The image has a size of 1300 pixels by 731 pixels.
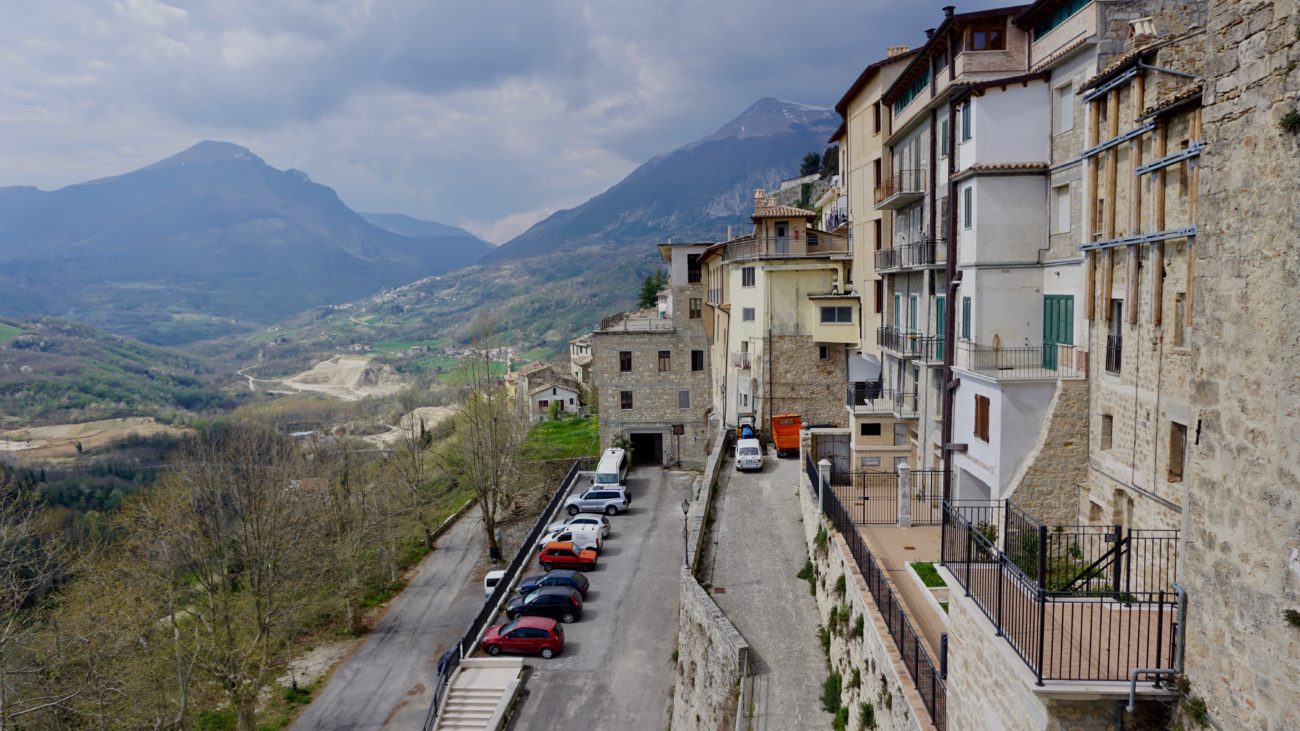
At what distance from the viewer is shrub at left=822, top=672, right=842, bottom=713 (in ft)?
49.5

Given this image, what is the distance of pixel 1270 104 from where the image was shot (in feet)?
18.4

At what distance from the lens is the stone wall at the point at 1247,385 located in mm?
5398

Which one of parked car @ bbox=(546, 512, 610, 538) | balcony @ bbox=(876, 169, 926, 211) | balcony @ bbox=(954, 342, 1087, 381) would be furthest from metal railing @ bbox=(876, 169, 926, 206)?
parked car @ bbox=(546, 512, 610, 538)

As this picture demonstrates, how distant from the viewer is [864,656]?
45.0 feet

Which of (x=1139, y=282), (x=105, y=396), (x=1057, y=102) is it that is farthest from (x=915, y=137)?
(x=105, y=396)

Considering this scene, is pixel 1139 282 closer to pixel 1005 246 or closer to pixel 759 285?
pixel 1005 246

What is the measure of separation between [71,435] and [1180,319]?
114 m

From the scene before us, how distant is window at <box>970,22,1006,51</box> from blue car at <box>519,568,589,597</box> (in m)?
22.3

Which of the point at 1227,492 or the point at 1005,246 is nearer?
the point at 1227,492

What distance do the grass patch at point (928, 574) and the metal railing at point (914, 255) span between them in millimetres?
9817

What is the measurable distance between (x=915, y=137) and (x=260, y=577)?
2749cm

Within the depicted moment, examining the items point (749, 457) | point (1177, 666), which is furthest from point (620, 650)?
point (1177, 666)

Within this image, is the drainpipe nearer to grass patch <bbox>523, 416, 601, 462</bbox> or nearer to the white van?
the white van

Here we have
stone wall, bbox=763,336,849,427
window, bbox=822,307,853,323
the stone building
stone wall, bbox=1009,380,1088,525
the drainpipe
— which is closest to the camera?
the drainpipe
